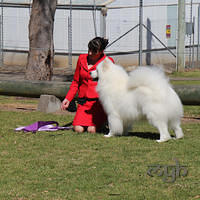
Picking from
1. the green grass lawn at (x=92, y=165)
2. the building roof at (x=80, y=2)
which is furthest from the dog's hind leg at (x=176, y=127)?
the building roof at (x=80, y=2)

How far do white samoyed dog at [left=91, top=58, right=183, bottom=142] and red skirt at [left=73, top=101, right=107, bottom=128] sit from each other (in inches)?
25.5

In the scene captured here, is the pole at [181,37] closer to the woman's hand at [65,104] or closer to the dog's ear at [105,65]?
the woman's hand at [65,104]

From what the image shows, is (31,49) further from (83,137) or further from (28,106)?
(83,137)

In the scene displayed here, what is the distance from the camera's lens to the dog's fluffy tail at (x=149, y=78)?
278 inches

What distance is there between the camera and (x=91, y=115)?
8.39m

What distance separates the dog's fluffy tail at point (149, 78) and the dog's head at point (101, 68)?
42 centimetres

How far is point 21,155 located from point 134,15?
17.2 m

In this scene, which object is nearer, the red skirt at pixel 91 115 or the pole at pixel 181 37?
the red skirt at pixel 91 115

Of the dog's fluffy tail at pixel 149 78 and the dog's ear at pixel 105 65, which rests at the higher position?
the dog's ear at pixel 105 65

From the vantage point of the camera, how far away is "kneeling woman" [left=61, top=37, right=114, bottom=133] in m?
8.18

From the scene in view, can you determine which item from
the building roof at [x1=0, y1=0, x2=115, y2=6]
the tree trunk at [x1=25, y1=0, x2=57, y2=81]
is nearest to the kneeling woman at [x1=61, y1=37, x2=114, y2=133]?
the tree trunk at [x1=25, y1=0, x2=57, y2=81]

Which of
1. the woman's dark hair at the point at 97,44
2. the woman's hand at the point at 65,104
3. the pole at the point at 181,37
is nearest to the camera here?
the woman's dark hair at the point at 97,44

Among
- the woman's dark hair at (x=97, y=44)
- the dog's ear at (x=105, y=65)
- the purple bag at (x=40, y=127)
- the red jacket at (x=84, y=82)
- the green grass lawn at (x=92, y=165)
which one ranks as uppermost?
the woman's dark hair at (x=97, y=44)

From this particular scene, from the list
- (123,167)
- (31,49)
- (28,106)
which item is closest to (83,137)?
(123,167)
